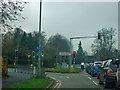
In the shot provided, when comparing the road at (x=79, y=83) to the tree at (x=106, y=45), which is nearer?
the road at (x=79, y=83)

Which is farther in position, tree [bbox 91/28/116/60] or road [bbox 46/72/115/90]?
tree [bbox 91/28/116/60]

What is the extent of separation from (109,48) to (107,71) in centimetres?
4102

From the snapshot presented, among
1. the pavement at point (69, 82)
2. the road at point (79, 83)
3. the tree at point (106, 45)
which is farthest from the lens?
the tree at point (106, 45)

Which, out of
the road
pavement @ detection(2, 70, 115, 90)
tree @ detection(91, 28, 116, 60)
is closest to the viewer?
pavement @ detection(2, 70, 115, 90)

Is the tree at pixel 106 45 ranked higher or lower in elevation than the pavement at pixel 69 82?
higher

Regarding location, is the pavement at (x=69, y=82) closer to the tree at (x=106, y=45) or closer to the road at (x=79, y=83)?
the road at (x=79, y=83)

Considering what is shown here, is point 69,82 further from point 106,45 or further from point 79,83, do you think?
point 106,45

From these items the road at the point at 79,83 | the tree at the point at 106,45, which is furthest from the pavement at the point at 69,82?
the tree at the point at 106,45

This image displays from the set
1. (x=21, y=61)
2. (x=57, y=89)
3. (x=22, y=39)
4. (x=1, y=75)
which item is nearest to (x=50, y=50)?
(x=22, y=39)

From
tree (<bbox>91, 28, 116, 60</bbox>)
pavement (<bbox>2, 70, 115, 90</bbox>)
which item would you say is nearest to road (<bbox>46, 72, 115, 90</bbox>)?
pavement (<bbox>2, 70, 115, 90</bbox>)

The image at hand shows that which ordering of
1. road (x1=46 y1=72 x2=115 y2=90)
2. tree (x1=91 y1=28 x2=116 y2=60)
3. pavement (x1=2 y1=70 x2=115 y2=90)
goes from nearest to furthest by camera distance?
pavement (x1=2 y1=70 x2=115 y2=90), road (x1=46 y1=72 x2=115 y2=90), tree (x1=91 y1=28 x2=116 y2=60)

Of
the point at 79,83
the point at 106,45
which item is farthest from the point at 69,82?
the point at 106,45

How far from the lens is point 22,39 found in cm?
6712

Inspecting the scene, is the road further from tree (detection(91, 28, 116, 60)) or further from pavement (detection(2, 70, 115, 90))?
tree (detection(91, 28, 116, 60))
